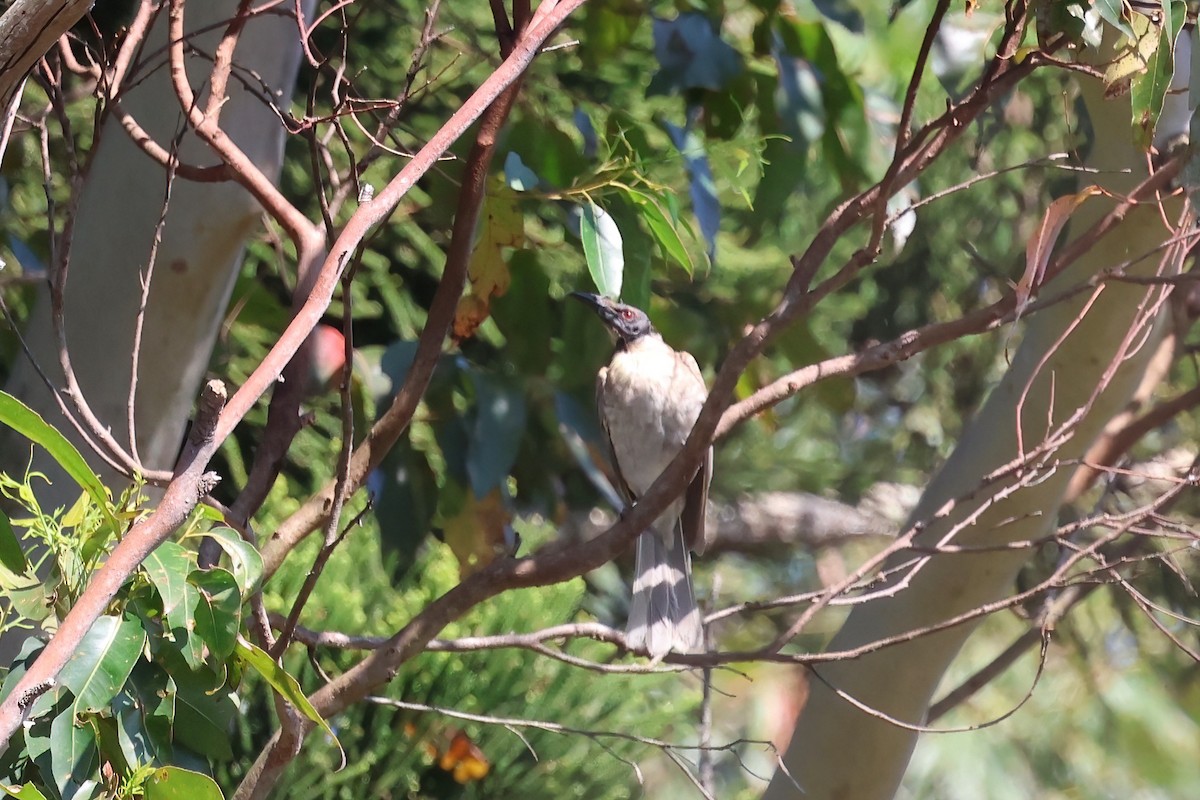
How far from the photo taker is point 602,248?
1992mm

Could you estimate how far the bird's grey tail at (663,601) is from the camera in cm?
251

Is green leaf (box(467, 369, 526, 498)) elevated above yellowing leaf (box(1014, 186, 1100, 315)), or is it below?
below

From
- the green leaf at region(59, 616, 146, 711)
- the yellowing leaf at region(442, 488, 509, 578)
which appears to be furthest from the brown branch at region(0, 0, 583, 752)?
the yellowing leaf at region(442, 488, 509, 578)

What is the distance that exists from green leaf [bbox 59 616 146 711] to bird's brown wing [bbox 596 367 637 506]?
2189 millimetres

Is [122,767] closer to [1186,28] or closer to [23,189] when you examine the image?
[1186,28]

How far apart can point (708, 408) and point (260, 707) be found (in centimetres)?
194

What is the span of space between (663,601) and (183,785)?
1.71m

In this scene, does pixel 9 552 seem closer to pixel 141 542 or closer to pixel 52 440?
pixel 52 440

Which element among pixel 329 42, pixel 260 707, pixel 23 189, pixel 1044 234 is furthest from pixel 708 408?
pixel 23 189

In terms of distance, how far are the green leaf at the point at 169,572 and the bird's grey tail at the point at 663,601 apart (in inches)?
41.2

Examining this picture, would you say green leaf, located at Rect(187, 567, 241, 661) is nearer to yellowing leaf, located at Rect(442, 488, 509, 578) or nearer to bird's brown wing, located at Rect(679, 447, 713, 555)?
yellowing leaf, located at Rect(442, 488, 509, 578)

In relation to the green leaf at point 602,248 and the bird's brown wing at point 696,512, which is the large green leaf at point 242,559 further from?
the bird's brown wing at point 696,512

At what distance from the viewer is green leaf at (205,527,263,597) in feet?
4.07

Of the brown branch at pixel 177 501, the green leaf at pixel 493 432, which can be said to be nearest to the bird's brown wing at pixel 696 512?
the green leaf at pixel 493 432
